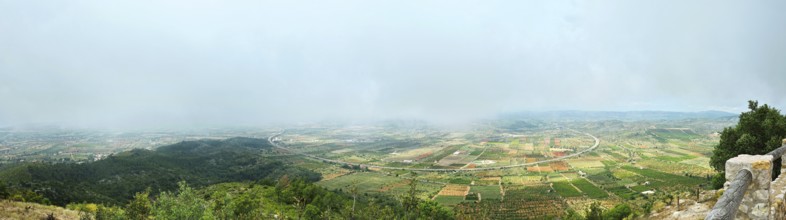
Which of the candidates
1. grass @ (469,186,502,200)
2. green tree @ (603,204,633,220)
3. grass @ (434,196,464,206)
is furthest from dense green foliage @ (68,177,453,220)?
grass @ (469,186,502,200)

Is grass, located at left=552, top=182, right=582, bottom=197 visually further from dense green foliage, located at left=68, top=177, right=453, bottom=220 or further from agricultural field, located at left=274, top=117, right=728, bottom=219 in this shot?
dense green foliage, located at left=68, top=177, right=453, bottom=220

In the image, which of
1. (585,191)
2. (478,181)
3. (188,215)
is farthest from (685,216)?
(478,181)

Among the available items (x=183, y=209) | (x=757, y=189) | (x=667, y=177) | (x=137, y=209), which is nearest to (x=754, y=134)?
(x=757, y=189)

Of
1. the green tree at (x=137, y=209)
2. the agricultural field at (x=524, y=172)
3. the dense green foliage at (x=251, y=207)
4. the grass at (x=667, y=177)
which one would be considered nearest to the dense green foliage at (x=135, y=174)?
the dense green foliage at (x=251, y=207)

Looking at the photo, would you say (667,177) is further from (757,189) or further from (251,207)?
(757,189)

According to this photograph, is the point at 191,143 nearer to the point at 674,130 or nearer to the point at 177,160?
the point at 177,160

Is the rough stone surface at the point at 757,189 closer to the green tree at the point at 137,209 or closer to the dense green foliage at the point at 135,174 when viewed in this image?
the green tree at the point at 137,209
